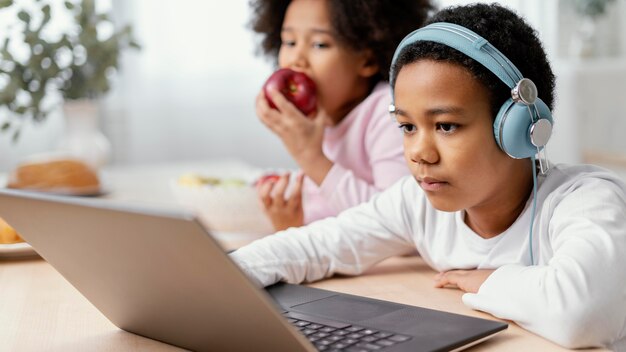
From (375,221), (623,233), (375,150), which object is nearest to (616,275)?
(623,233)

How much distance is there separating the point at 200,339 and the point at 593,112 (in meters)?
2.95

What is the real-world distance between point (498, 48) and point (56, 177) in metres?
1.18

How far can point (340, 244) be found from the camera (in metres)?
1.09

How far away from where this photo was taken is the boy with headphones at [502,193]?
2.60 feet

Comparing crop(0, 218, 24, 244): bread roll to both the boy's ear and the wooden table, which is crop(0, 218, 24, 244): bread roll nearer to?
the wooden table

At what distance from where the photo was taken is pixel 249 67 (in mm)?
3328

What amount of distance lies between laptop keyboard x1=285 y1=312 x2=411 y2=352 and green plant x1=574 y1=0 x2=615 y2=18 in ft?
10.5

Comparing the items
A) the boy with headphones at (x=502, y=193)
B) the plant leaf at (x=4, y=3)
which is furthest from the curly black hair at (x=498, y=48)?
the plant leaf at (x=4, y=3)

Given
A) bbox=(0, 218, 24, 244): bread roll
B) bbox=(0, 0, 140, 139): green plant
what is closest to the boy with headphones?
bbox=(0, 218, 24, 244): bread roll

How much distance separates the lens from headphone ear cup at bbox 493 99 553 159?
88cm

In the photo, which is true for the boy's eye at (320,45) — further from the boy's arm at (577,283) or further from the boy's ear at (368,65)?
the boy's arm at (577,283)

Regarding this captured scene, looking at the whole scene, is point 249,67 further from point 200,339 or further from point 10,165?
point 200,339

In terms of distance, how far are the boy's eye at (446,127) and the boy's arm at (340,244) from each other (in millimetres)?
201

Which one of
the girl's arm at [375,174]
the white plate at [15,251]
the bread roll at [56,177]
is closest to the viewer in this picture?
the white plate at [15,251]
